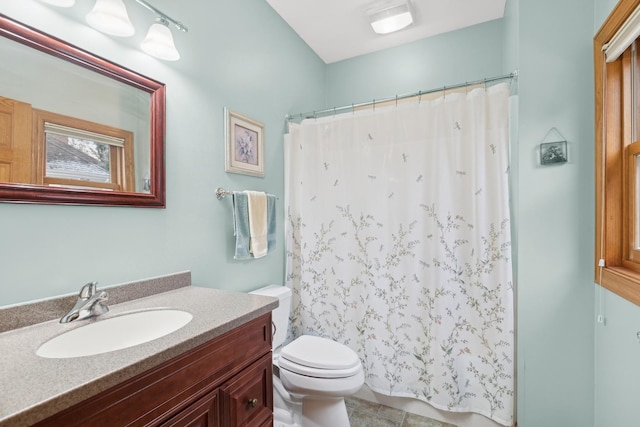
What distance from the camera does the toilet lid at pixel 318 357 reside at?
1447 mm

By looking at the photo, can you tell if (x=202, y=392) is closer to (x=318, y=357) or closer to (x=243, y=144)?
(x=318, y=357)

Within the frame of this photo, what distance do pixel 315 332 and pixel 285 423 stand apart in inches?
22.6

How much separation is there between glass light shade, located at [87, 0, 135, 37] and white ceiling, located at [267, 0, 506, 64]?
4.12 feet

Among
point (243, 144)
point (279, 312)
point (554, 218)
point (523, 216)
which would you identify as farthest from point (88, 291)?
point (554, 218)

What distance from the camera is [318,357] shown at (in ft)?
4.96

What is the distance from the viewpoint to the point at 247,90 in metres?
1.80

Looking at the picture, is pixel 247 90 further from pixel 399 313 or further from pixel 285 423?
pixel 285 423

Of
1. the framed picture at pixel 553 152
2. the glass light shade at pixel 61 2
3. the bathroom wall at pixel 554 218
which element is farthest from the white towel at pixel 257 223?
the framed picture at pixel 553 152

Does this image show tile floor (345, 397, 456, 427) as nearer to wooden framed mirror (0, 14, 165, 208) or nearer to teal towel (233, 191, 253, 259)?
teal towel (233, 191, 253, 259)

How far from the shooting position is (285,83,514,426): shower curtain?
155 centimetres

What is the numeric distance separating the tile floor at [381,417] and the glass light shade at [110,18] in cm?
224

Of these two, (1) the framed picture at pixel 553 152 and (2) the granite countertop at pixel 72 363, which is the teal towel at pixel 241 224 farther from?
(1) the framed picture at pixel 553 152

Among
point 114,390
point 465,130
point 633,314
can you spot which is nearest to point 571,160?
point 465,130

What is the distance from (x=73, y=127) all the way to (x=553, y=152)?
2.05 meters
